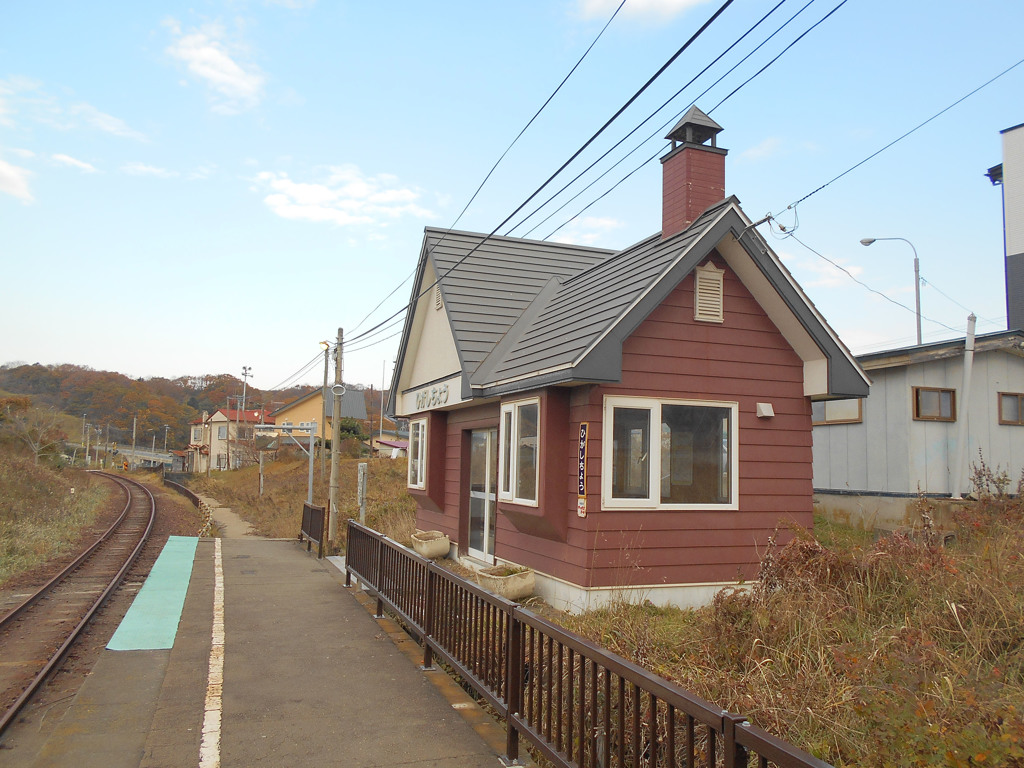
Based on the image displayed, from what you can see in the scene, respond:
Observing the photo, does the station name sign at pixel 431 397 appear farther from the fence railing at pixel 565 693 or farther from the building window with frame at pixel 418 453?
the fence railing at pixel 565 693

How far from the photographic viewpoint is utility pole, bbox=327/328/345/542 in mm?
17781

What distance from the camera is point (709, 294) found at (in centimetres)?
918

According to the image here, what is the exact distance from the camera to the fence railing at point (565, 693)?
9.75 feet

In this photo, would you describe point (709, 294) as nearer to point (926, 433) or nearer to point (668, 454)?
point (668, 454)

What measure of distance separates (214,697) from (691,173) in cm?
823

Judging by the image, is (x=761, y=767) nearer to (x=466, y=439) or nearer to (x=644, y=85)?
(x=644, y=85)

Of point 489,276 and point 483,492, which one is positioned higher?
point 489,276

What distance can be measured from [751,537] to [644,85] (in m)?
5.45

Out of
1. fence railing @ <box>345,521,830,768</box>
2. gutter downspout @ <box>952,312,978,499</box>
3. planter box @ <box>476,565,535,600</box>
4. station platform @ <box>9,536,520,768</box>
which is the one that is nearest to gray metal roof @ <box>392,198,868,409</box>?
planter box @ <box>476,565,535,600</box>

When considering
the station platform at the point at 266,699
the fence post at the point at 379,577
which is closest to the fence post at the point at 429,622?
the station platform at the point at 266,699

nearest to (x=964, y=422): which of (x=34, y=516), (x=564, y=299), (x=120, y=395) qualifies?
(x=564, y=299)

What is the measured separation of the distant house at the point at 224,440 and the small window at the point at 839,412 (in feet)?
146

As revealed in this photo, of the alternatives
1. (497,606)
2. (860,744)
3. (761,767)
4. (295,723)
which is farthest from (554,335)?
(761,767)

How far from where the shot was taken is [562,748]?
4.16 meters
